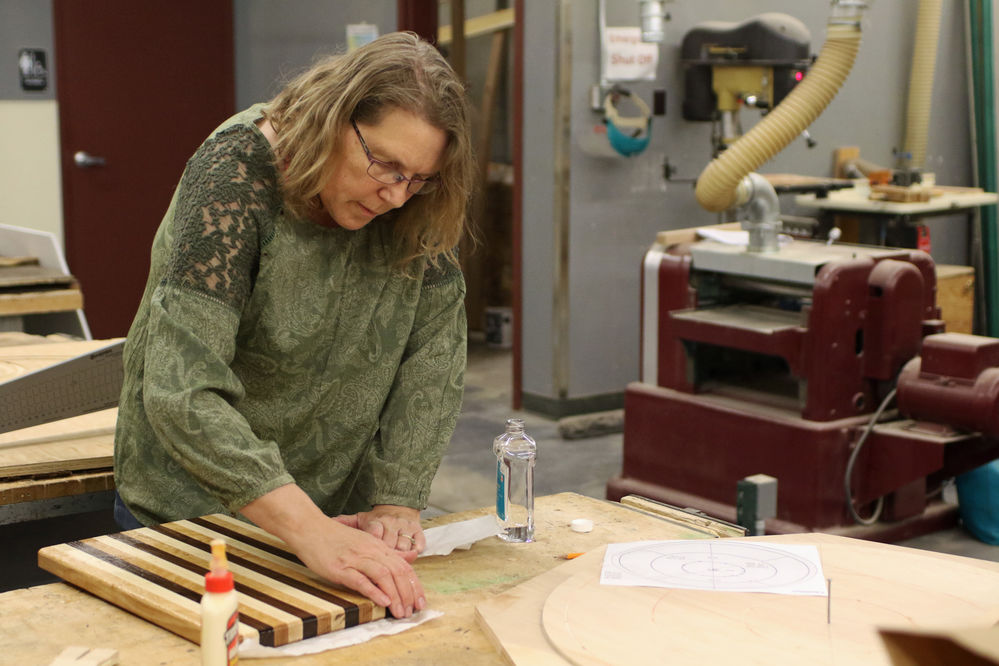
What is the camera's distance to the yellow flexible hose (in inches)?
174

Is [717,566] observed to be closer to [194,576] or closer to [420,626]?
[420,626]

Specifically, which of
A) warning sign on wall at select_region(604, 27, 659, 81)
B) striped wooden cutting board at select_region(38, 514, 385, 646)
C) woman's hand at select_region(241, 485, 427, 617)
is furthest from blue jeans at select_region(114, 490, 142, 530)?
warning sign on wall at select_region(604, 27, 659, 81)

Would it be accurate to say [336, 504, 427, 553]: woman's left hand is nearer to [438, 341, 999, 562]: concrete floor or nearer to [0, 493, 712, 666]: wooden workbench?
[0, 493, 712, 666]: wooden workbench

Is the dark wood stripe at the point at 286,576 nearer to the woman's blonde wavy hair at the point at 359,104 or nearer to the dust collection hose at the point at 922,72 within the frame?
the woman's blonde wavy hair at the point at 359,104

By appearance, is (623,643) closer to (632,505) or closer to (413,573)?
(413,573)

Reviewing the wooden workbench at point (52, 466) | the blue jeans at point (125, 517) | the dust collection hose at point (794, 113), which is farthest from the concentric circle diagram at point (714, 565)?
the dust collection hose at point (794, 113)

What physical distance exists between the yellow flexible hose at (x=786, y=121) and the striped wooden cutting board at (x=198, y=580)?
3.15m

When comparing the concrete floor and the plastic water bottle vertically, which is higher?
the plastic water bottle

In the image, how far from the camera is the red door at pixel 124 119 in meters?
5.87

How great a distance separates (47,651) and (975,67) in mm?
6456

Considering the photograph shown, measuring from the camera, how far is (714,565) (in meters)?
1.57

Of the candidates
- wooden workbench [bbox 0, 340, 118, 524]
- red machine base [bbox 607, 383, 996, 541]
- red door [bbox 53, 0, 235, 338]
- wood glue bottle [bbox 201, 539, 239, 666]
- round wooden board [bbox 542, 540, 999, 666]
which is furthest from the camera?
red door [bbox 53, 0, 235, 338]

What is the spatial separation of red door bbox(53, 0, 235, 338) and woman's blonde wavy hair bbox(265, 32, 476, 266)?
472cm

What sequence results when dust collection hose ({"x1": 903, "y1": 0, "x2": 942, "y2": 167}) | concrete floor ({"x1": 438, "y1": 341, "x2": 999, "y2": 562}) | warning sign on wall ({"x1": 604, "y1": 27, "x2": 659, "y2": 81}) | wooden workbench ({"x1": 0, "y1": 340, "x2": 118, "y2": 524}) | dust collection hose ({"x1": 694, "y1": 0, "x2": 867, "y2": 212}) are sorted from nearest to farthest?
wooden workbench ({"x1": 0, "y1": 340, "x2": 118, "y2": 524}) → concrete floor ({"x1": 438, "y1": 341, "x2": 999, "y2": 562}) → dust collection hose ({"x1": 694, "y1": 0, "x2": 867, "y2": 212}) → warning sign on wall ({"x1": 604, "y1": 27, "x2": 659, "y2": 81}) → dust collection hose ({"x1": 903, "y1": 0, "x2": 942, "y2": 167})
